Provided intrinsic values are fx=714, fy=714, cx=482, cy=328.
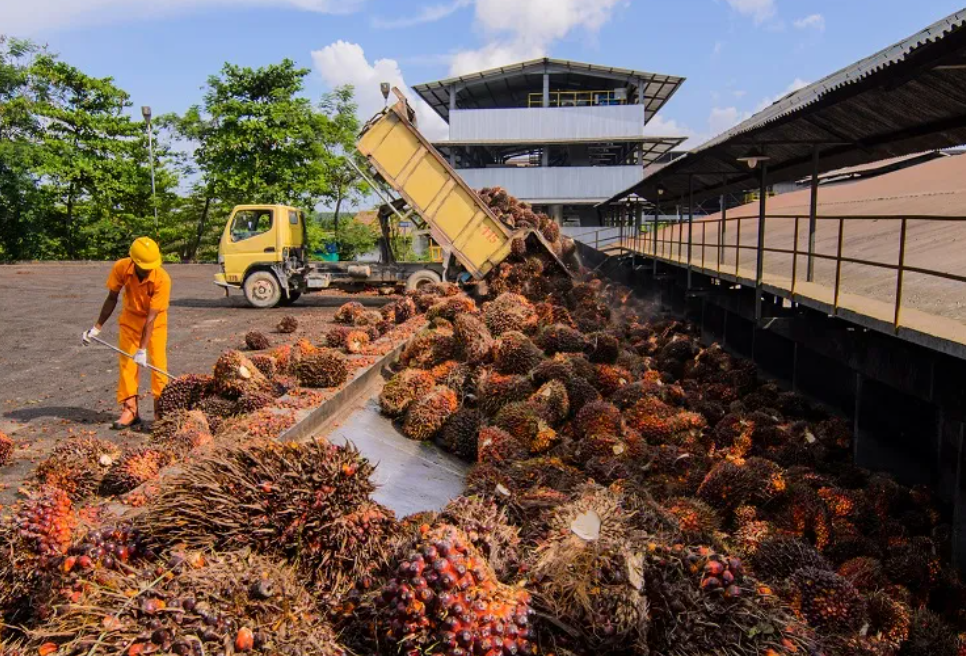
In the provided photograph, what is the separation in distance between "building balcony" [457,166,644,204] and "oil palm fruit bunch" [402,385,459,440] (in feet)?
108

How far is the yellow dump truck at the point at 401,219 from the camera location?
15539 millimetres

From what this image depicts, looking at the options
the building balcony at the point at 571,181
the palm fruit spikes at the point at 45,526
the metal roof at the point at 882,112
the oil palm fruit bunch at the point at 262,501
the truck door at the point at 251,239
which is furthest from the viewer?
the building balcony at the point at 571,181

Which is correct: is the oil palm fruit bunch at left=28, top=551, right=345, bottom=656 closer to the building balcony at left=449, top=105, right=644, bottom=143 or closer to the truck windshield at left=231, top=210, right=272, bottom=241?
the truck windshield at left=231, top=210, right=272, bottom=241

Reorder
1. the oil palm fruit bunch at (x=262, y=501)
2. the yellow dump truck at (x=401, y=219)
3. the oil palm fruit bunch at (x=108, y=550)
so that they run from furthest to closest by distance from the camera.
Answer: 1. the yellow dump truck at (x=401, y=219)
2. the oil palm fruit bunch at (x=262, y=501)
3. the oil palm fruit bunch at (x=108, y=550)

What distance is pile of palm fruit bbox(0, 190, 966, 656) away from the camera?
2.47 metres

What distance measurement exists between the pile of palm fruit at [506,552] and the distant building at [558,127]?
111ft

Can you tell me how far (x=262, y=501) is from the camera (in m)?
3.04

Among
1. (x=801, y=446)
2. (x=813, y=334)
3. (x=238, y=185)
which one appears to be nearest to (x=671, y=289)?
(x=813, y=334)

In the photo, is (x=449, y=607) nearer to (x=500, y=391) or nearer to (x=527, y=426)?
(x=527, y=426)

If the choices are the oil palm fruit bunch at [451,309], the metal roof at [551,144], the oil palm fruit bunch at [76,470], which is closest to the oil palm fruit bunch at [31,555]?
the oil palm fruit bunch at [76,470]

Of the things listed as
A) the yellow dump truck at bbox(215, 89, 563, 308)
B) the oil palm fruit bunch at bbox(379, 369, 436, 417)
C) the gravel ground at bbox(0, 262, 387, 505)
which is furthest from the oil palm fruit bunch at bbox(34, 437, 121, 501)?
the yellow dump truck at bbox(215, 89, 563, 308)

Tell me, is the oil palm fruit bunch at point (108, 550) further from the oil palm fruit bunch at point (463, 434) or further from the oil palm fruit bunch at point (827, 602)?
the oil palm fruit bunch at point (463, 434)

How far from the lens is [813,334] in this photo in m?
7.57

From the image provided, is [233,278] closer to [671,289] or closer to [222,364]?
[671,289]
